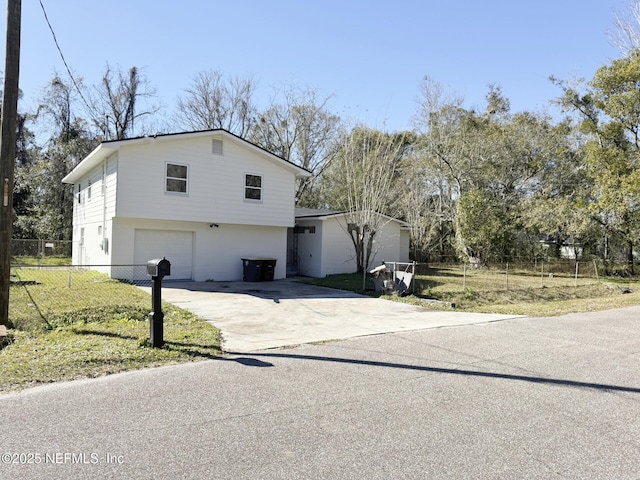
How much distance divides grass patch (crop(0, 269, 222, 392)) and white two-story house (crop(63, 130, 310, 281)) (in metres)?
4.57

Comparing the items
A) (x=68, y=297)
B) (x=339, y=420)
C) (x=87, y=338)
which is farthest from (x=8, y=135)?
(x=339, y=420)

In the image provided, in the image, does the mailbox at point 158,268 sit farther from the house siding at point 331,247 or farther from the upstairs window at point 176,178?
the house siding at point 331,247

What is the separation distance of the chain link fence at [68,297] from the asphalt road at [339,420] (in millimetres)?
4044

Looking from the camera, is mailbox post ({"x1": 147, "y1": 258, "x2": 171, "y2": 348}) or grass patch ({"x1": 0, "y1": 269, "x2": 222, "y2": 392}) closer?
grass patch ({"x1": 0, "y1": 269, "x2": 222, "y2": 392})

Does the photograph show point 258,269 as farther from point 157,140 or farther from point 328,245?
point 157,140

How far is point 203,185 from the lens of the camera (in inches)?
647

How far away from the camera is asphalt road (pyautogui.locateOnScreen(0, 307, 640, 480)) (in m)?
3.18

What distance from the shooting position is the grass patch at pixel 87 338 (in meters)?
5.35

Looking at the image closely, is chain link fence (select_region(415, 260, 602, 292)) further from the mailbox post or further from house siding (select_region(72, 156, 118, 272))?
house siding (select_region(72, 156, 118, 272))

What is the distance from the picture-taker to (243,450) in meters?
3.39

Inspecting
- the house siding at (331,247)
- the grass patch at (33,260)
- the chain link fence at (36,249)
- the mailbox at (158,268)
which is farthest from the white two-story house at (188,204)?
the mailbox at (158,268)

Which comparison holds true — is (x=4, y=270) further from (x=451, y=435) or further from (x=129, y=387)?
(x=451, y=435)

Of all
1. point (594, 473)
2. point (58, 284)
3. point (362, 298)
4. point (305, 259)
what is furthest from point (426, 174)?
point (594, 473)

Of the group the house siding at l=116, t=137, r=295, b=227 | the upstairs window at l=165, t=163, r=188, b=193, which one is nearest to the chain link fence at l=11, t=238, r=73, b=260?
the house siding at l=116, t=137, r=295, b=227
